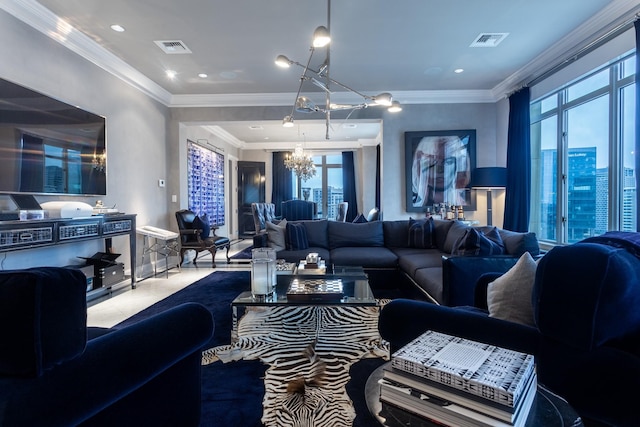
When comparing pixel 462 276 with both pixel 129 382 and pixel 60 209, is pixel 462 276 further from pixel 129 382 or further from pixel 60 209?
pixel 60 209

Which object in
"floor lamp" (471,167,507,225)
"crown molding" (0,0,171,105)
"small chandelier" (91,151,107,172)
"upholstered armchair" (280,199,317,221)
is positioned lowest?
"upholstered armchair" (280,199,317,221)

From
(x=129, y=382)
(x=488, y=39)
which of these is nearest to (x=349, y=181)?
(x=488, y=39)

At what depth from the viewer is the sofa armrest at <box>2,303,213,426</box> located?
709 millimetres

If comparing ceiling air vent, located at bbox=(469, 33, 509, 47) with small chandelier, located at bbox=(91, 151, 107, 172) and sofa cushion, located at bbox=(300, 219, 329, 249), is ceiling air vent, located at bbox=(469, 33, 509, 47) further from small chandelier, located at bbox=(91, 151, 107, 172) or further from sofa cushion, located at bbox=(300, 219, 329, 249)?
small chandelier, located at bbox=(91, 151, 107, 172)

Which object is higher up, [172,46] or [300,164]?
[172,46]

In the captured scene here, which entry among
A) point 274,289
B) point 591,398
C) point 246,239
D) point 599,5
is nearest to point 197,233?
point 274,289

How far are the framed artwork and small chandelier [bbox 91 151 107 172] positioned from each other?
440 centimetres

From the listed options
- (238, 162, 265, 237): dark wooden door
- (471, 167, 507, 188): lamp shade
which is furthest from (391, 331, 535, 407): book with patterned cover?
(238, 162, 265, 237): dark wooden door

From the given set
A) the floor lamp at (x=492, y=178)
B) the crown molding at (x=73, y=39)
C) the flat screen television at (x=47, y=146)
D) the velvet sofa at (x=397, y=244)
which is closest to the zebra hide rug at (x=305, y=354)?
the velvet sofa at (x=397, y=244)

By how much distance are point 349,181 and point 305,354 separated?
7.96 meters

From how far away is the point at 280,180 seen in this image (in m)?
9.89

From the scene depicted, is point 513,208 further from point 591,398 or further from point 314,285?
point 591,398

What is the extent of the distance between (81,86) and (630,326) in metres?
4.88

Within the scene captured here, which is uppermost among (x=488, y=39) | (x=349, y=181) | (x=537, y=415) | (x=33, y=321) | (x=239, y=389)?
(x=488, y=39)
